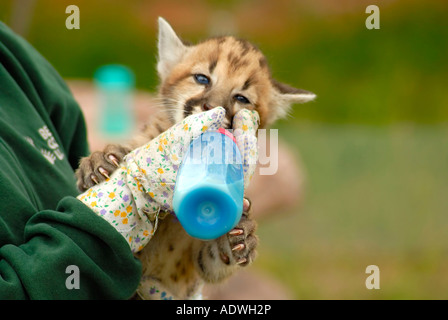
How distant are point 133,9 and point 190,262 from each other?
7670mm

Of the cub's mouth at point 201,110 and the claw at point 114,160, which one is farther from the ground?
the cub's mouth at point 201,110

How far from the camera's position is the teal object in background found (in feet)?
17.2

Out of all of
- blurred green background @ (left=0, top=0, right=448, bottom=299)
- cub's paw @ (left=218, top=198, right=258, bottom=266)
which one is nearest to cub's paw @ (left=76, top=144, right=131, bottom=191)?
cub's paw @ (left=218, top=198, right=258, bottom=266)

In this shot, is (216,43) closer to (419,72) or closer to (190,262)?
(190,262)

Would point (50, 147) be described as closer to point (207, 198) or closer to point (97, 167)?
point (97, 167)

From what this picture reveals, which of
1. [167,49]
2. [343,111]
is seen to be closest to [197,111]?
[167,49]

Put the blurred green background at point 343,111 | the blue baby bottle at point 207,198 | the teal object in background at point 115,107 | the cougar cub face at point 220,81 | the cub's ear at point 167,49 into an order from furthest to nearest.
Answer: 1. the blurred green background at point 343,111
2. the teal object in background at point 115,107
3. the cub's ear at point 167,49
4. the cougar cub face at point 220,81
5. the blue baby bottle at point 207,198

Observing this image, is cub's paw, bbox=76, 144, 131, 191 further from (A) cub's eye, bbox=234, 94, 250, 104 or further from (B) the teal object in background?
(B) the teal object in background

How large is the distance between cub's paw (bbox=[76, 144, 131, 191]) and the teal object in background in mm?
3090

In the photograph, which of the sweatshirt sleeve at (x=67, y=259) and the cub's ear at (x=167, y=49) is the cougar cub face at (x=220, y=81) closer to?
the cub's ear at (x=167, y=49)

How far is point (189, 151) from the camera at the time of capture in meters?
1.53

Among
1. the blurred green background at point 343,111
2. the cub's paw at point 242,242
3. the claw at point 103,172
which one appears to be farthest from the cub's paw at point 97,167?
the blurred green background at point 343,111

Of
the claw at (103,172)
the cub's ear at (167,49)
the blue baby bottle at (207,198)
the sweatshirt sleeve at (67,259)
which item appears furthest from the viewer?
the cub's ear at (167,49)

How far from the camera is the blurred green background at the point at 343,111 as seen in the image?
675 cm
